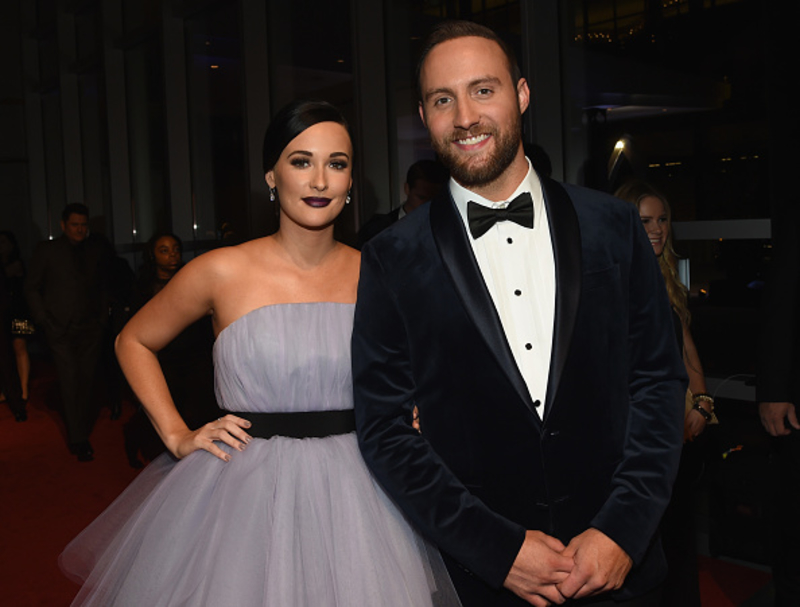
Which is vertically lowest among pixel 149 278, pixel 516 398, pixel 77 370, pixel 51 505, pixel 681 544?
pixel 51 505

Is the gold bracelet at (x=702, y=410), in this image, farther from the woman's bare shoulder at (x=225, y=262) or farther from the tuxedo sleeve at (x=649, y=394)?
the woman's bare shoulder at (x=225, y=262)

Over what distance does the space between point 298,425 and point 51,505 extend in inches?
142

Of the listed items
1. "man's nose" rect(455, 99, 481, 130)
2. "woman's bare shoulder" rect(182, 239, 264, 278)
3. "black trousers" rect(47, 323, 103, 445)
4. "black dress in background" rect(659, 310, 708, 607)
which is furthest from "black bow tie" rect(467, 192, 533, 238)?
"black trousers" rect(47, 323, 103, 445)

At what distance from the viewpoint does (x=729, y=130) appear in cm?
338

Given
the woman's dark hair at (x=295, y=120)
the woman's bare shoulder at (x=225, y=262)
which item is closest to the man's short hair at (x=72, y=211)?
the woman's bare shoulder at (x=225, y=262)

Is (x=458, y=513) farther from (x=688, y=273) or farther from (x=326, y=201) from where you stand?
(x=688, y=273)

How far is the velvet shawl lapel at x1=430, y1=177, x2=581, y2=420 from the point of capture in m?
1.49

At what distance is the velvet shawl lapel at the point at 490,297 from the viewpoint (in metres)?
1.49

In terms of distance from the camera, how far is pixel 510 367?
1.49 metres

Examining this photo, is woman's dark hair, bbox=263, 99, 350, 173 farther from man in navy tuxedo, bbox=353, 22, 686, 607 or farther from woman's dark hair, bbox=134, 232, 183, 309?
woman's dark hair, bbox=134, 232, 183, 309

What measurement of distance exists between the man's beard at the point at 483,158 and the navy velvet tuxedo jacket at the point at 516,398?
0.36ft

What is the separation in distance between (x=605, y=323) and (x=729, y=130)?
2.29 meters

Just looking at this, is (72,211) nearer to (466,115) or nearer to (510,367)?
(466,115)

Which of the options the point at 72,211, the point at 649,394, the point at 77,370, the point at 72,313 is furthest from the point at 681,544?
the point at 72,211
